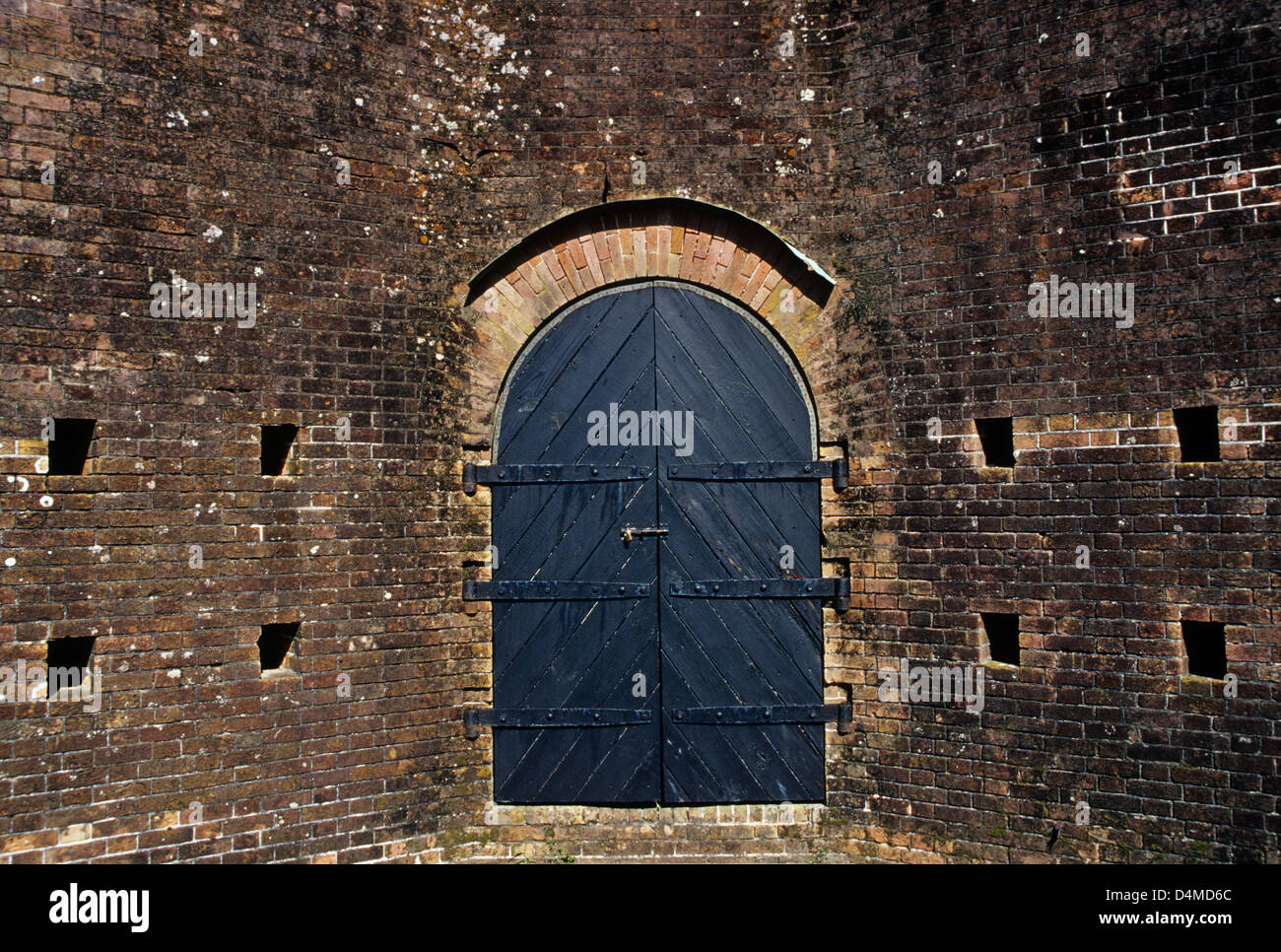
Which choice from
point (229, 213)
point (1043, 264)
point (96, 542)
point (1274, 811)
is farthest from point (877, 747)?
point (229, 213)

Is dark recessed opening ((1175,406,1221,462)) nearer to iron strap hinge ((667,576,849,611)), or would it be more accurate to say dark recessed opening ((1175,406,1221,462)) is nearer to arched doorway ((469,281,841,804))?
arched doorway ((469,281,841,804))

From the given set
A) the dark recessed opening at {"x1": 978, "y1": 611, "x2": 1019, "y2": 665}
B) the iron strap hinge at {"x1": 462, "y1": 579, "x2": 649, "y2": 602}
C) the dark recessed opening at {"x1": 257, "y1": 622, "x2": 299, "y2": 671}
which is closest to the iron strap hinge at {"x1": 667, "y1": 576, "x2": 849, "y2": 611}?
the iron strap hinge at {"x1": 462, "y1": 579, "x2": 649, "y2": 602}

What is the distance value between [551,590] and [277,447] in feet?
6.31

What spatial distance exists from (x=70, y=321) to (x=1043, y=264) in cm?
559

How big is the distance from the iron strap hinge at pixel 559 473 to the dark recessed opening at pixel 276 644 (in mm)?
1372

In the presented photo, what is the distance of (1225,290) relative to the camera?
15.3 ft

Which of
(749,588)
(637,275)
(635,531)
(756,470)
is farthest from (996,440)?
(637,275)

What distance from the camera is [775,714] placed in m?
5.49

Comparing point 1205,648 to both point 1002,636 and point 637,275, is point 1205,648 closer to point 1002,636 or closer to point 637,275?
point 1002,636

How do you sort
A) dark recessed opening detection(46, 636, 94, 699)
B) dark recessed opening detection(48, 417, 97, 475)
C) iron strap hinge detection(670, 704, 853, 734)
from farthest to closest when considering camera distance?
1. iron strap hinge detection(670, 704, 853, 734)
2. dark recessed opening detection(48, 417, 97, 475)
3. dark recessed opening detection(46, 636, 94, 699)

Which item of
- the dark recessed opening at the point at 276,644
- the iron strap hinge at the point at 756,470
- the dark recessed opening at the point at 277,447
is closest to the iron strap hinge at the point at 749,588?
the iron strap hinge at the point at 756,470

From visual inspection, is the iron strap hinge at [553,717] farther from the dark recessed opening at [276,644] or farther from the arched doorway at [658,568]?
the dark recessed opening at [276,644]

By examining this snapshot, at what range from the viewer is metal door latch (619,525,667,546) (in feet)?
18.2

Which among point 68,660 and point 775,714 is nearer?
point 68,660
